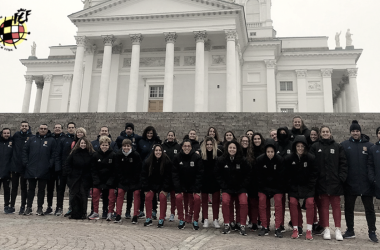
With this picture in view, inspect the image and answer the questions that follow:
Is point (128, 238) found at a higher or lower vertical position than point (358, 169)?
lower

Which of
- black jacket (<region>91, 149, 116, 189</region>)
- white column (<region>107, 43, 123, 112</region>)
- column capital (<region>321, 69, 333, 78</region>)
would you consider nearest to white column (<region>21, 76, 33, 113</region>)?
white column (<region>107, 43, 123, 112</region>)

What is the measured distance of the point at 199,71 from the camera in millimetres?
26844

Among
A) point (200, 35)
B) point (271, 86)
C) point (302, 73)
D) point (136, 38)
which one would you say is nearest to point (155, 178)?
point (200, 35)

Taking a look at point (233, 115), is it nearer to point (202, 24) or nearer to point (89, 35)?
point (202, 24)

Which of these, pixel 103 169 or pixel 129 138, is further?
pixel 129 138

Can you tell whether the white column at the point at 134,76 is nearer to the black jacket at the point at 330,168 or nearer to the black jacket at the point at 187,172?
the black jacket at the point at 187,172

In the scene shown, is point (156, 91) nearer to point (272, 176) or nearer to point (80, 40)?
point (80, 40)

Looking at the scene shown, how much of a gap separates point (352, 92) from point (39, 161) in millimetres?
34577

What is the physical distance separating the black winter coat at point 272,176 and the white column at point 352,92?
3169 centimetres

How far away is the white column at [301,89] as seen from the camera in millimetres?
34844

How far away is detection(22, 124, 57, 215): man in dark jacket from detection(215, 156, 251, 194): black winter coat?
4617 mm

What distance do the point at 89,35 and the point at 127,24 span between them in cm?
374

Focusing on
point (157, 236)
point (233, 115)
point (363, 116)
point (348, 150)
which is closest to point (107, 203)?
point (157, 236)

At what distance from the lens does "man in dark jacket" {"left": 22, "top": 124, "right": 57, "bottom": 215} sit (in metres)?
8.34
